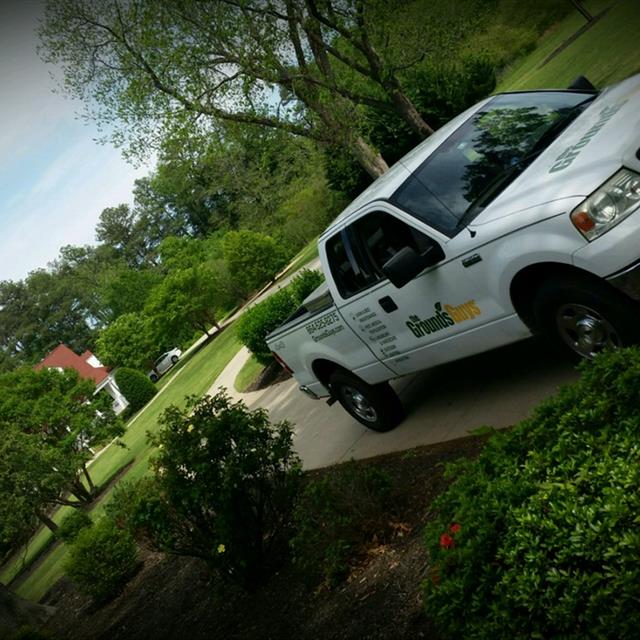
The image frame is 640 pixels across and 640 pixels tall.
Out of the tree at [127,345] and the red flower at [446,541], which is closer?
the red flower at [446,541]

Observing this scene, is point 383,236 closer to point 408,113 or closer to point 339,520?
point 339,520

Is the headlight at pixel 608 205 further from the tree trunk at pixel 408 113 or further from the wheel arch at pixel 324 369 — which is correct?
the tree trunk at pixel 408 113

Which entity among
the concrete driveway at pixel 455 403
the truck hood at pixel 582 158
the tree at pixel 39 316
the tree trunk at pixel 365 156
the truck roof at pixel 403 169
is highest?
the tree at pixel 39 316

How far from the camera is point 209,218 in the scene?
87062mm

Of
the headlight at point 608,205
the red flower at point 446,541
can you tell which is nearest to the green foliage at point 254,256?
the headlight at point 608,205

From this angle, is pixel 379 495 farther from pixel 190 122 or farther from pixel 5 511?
pixel 190 122

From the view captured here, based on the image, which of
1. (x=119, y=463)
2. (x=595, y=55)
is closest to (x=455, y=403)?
(x=119, y=463)

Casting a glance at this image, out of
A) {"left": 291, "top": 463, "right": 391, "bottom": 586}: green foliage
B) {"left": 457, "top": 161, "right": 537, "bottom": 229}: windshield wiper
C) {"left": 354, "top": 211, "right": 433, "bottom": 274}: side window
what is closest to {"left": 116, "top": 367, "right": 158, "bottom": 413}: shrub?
{"left": 354, "top": 211, "right": 433, "bottom": 274}: side window

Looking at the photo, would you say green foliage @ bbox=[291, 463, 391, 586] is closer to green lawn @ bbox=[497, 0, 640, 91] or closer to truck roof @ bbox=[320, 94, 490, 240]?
truck roof @ bbox=[320, 94, 490, 240]

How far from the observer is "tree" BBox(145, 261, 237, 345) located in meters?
42.0

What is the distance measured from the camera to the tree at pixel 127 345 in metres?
51.6

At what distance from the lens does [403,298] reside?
5.88m

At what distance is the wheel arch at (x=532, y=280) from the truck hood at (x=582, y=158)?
17.0 inches

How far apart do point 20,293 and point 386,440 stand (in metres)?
99.9
